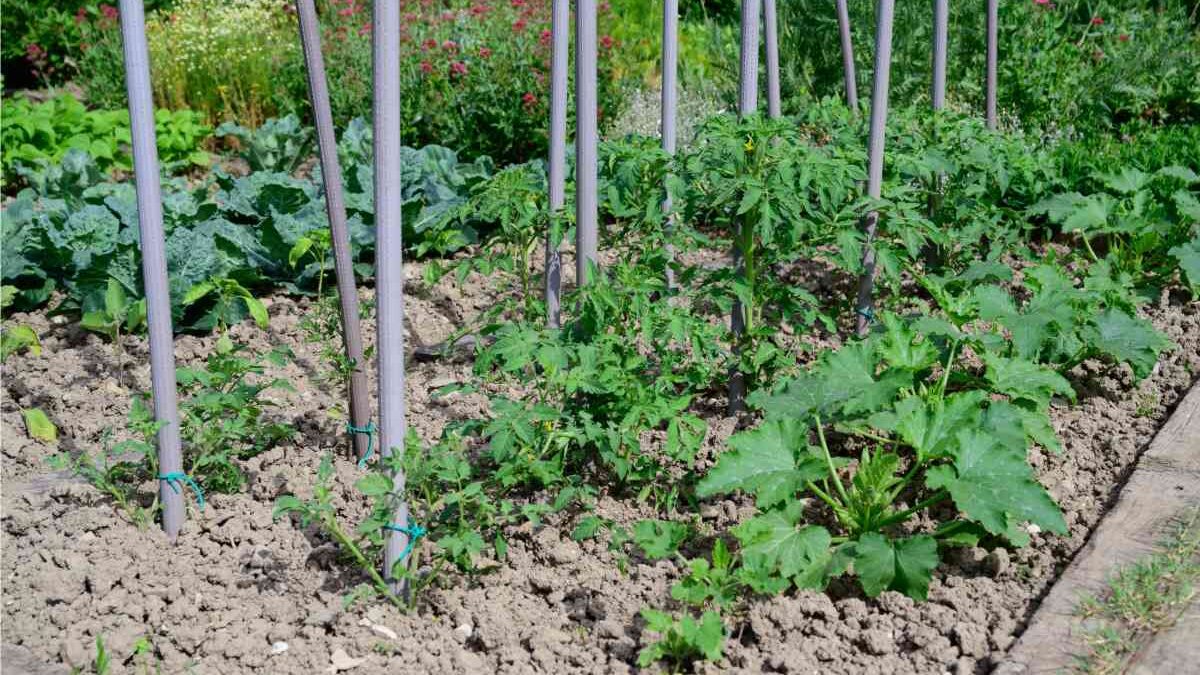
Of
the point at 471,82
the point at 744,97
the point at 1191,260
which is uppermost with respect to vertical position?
the point at 471,82

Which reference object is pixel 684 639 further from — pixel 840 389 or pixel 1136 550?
pixel 1136 550

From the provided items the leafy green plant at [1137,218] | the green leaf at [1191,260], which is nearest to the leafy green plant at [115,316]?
the leafy green plant at [1137,218]

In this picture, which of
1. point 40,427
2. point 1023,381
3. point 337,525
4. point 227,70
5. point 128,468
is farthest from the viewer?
point 227,70

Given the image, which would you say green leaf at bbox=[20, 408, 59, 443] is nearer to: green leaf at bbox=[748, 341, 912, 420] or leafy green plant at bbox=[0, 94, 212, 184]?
green leaf at bbox=[748, 341, 912, 420]

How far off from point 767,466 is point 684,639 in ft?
1.67

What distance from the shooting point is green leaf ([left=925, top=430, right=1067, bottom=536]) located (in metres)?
2.63

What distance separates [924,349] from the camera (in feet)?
10.5

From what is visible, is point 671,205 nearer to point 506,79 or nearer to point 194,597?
point 194,597

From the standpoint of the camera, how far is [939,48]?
4199mm

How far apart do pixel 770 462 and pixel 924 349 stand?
642mm

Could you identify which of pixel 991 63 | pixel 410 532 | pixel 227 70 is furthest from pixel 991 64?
pixel 227 70

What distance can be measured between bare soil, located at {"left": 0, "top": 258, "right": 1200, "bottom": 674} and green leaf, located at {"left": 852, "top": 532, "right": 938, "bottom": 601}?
0.09 metres

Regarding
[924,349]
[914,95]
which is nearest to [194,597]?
[924,349]

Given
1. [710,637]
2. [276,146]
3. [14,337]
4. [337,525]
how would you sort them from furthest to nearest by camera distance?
1. [276,146]
2. [14,337]
3. [337,525]
4. [710,637]
